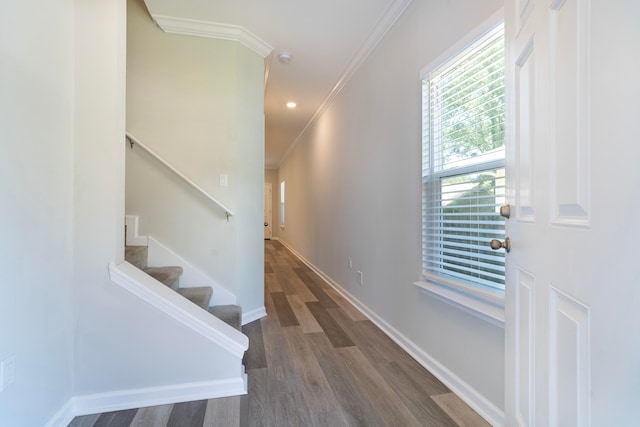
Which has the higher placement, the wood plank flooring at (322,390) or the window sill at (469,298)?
the window sill at (469,298)

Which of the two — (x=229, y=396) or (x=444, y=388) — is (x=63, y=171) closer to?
(x=229, y=396)

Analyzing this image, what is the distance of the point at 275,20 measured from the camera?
2.46 meters

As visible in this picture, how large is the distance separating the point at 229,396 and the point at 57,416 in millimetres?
743

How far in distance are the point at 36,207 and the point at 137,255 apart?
3.77 feet

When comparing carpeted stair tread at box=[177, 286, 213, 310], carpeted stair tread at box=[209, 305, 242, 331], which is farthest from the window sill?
carpeted stair tread at box=[177, 286, 213, 310]

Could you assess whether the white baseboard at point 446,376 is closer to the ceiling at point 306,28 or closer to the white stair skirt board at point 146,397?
the white stair skirt board at point 146,397

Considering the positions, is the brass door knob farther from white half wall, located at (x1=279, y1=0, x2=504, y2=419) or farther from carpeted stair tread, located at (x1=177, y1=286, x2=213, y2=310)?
carpeted stair tread, located at (x1=177, y1=286, x2=213, y2=310)

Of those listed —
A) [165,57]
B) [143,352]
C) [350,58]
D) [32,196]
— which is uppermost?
[350,58]

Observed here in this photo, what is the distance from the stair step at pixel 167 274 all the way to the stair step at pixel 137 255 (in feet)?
→ 0.20

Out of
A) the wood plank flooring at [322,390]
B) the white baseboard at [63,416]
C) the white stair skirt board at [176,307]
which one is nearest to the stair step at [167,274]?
the white stair skirt board at [176,307]

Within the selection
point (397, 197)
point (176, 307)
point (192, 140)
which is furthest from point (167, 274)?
point (397, 197)

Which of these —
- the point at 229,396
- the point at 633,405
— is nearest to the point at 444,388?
the point at 229,396

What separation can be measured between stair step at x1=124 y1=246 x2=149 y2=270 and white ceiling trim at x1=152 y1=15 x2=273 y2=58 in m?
1.82

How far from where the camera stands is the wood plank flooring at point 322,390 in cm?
144
